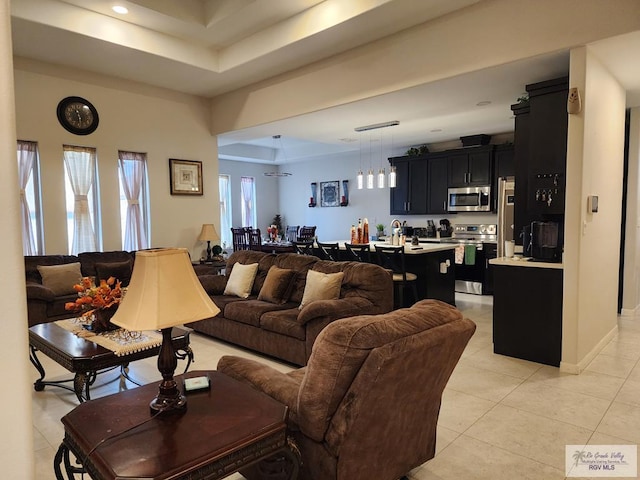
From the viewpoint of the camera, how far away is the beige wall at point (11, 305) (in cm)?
84

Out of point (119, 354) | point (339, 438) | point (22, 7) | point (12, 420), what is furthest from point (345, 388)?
point (22, 7)

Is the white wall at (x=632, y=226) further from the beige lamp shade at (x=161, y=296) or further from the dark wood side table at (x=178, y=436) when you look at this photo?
the beige lamp shade at (x=161, y=296)

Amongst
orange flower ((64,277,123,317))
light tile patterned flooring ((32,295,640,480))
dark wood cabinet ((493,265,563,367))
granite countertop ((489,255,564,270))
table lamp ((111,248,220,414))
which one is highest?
table lamp ((111,248,220,414))

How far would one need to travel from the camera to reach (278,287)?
13.9 feet

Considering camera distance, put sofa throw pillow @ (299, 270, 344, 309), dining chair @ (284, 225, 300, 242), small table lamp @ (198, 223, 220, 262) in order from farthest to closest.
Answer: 1. dining chair @ (284, 225, 300, 242)
2. small table lamp @ (198, 223, 220, 262)
3. sofa throw pillow @ (299, 270, 344, 309)

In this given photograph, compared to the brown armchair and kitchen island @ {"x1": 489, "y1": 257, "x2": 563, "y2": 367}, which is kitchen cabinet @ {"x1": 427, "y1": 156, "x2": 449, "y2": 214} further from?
the brown armchair

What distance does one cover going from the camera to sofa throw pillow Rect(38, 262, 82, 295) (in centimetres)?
470

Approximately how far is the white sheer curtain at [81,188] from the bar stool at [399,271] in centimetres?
383

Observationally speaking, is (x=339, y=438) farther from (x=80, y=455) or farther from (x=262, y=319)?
(x=262, y=319)

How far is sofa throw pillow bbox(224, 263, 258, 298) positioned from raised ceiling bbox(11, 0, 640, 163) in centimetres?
220

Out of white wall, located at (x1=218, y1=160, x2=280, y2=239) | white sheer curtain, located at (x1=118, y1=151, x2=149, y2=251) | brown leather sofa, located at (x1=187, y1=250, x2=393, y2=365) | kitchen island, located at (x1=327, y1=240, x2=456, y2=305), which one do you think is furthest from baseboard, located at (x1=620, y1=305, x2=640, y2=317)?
white wall, located at (x1=218, y1=160, x2=280, y2=239)

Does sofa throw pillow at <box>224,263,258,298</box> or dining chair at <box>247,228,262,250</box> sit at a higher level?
dining chair at <box>247,228,262,250</box>

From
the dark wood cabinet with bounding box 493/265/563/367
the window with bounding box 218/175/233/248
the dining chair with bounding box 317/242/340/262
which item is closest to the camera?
the dark wood cabinet with bounding box 493/265/563/367

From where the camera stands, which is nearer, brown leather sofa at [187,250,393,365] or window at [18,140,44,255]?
brown leather sofa at [187,250,393,365]
